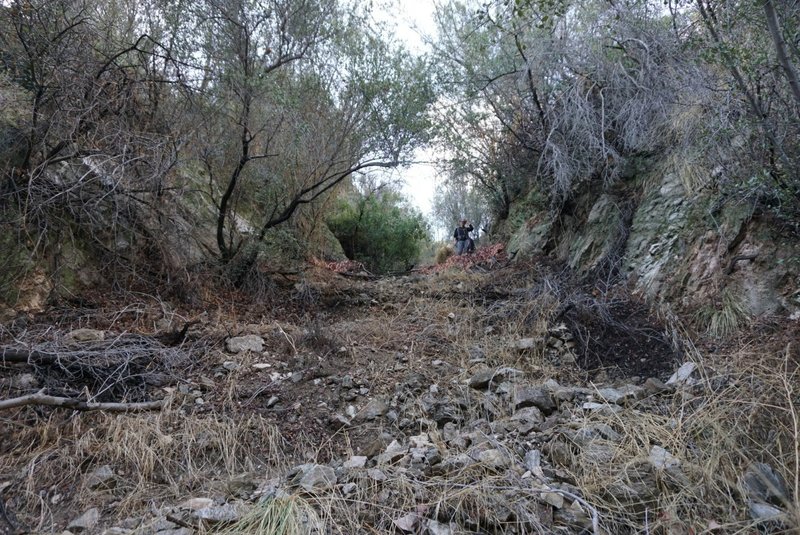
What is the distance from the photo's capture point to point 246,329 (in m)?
4.78

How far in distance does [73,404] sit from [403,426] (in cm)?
221

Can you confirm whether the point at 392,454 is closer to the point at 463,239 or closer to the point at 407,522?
the point at 407,522

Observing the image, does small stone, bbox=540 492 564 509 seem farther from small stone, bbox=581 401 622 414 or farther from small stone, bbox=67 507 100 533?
small stone, bbox=67 507 100 533

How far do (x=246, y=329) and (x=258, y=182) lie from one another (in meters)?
2.53

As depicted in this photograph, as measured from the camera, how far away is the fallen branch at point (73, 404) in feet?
8.91

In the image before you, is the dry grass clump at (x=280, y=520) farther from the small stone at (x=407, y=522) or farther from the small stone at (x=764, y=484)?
the small stone at (x=764, y=484)

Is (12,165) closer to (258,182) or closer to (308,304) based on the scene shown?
(258,182)

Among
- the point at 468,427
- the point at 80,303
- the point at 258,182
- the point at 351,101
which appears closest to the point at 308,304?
the point at 258,182

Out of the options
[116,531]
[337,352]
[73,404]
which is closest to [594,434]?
[337,352]

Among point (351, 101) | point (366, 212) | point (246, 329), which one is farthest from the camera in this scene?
point (366, 212)

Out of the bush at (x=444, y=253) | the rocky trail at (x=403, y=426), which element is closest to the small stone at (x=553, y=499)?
the rocky trail at (x=403, y=426)

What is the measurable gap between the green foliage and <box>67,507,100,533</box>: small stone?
8.87 m

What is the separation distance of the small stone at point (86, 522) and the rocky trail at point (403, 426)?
0.01 metres

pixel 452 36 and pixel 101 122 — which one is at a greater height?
pixel 452 36
